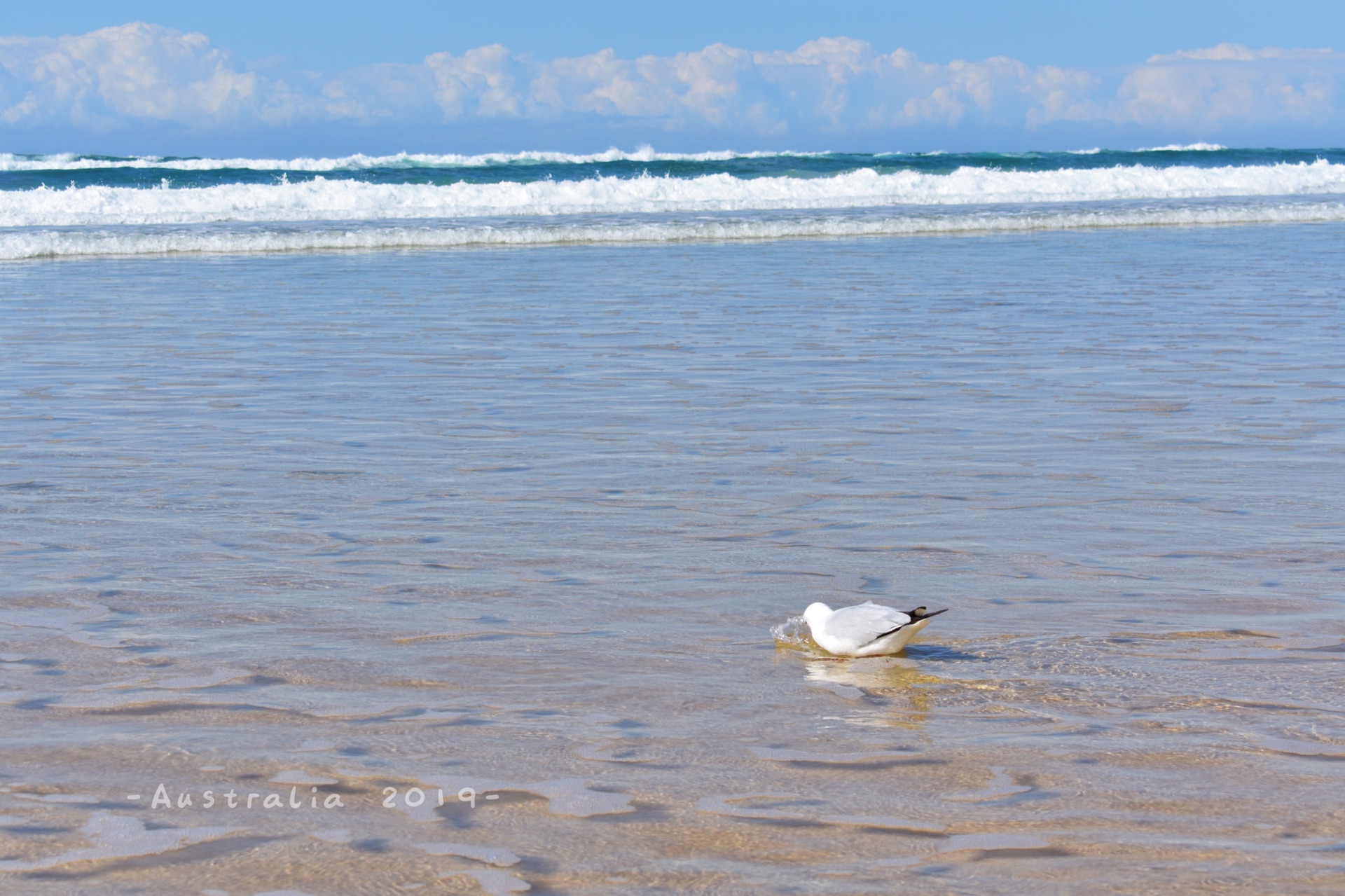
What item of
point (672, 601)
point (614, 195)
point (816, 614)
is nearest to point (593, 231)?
point (614, 195)

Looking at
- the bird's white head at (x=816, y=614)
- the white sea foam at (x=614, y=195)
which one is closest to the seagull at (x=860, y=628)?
the bird's white head at (x=816, y=614)

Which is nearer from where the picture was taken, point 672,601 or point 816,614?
point 816,614

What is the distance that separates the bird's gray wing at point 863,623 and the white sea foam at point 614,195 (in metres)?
22.9

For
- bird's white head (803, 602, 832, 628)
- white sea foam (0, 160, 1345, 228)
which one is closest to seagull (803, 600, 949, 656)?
bird's white head (803, 602, 832, 628)

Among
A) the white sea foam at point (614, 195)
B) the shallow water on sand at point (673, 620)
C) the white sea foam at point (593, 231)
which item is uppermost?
the white sea foam at point (614, 195)

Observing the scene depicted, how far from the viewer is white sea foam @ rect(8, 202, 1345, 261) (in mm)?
19938

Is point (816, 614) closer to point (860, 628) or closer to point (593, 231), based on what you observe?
point (860, 628)

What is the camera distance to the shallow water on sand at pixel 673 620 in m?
2.57

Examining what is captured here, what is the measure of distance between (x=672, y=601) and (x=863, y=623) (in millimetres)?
794

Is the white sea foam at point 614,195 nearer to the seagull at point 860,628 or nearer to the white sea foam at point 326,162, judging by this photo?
the white sea foam at point 326,162

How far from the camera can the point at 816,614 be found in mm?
3617

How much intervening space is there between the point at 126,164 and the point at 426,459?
37.4 m

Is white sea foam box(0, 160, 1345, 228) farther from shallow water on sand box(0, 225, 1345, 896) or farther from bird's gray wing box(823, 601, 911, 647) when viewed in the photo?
bird's gray wing box(823, 601, 911, 647)

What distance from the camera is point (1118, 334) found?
993cm
